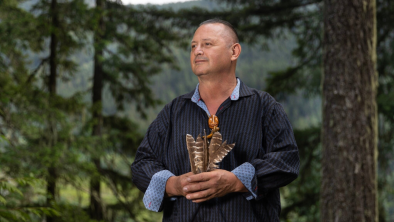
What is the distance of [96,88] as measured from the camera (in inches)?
349

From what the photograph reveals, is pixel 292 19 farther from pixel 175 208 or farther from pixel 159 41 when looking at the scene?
pixel 175 208

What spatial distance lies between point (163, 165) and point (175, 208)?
0.66 feet

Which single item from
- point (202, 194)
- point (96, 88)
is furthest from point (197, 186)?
point (96, 88)

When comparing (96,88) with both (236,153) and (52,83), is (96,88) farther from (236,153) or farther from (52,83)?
(236,153)

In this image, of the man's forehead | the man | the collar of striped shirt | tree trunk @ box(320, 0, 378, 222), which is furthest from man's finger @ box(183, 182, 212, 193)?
tree trunk @ box(320, 0, 378, 222)

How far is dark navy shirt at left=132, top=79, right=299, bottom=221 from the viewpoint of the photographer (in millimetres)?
1624

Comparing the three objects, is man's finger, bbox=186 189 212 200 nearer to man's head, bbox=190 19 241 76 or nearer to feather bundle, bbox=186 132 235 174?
feather bundle, bbox=186 132 235 174

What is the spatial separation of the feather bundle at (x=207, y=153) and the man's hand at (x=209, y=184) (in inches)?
1.6

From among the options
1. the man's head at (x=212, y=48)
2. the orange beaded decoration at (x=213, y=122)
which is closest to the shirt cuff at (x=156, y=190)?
the orange beaded decoration at (x=213, y=122)

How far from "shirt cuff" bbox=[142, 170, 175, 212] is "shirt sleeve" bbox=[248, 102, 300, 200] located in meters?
0.37

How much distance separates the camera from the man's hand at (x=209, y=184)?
1.49m

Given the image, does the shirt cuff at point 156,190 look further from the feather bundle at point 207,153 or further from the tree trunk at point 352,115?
the tree trunk at point 352,115

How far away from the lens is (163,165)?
71.4 inches

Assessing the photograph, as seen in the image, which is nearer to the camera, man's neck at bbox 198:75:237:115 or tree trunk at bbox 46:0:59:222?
man's neck at bbox 198:75:237:115
